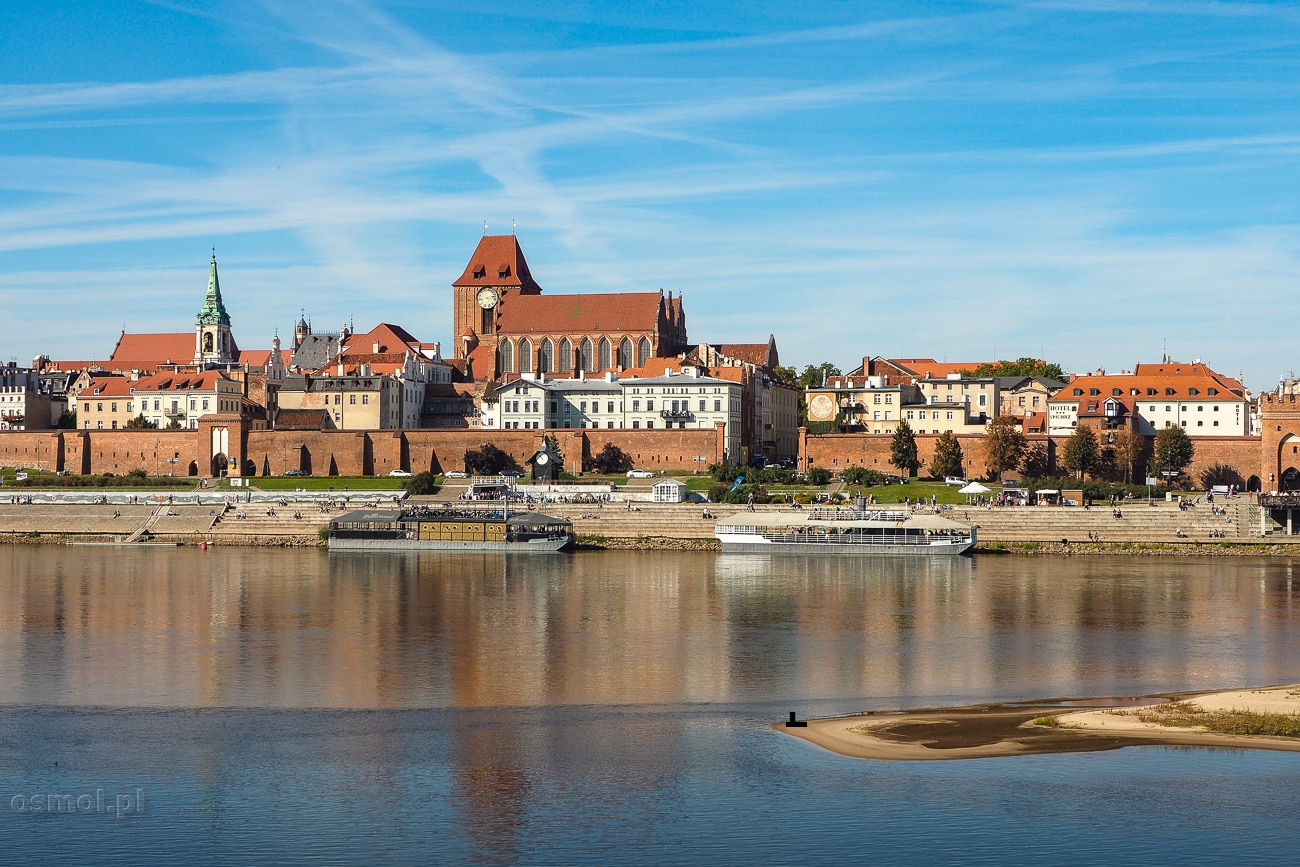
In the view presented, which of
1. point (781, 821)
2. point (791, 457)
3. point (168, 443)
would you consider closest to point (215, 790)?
point (781, 821)

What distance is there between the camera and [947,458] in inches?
2943

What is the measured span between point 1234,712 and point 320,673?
17.4 metres

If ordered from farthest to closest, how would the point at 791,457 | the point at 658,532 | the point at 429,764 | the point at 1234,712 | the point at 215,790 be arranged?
the point at 791,457, the point at 658,532, the point at 1234,712, the point at 429,764, the point at 215,790

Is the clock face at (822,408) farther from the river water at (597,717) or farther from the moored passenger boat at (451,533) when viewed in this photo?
the river water at (597,717)

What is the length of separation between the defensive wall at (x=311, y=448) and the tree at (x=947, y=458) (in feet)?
37.6

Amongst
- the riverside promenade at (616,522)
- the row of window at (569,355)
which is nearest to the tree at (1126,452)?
the riverside promenade at (616,522)

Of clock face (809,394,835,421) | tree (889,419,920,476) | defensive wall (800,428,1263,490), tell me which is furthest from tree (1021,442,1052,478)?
clock face (809,394,835,421)

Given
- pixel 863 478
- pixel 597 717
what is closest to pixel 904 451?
pixel 863 478

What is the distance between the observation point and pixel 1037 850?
18.6 meters

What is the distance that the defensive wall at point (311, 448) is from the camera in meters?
79.2

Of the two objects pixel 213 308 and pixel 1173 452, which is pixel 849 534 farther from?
pixel 213 308

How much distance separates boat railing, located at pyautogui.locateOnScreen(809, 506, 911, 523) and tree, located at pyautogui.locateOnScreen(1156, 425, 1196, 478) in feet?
62.6

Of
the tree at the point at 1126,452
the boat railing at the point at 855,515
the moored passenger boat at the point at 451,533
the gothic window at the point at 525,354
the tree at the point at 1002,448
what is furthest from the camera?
the gothic window at the point at 525,354

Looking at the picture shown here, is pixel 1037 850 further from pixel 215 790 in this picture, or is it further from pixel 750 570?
pixel 750 570
